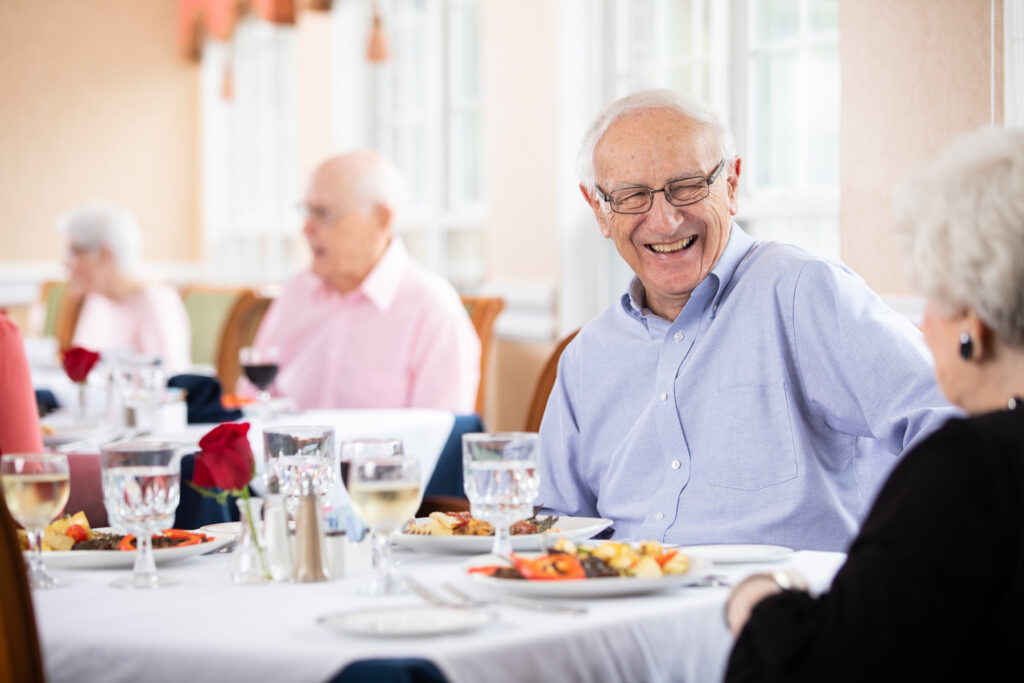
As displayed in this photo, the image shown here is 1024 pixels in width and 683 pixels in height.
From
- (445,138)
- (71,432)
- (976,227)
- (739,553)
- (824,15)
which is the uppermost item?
(824,15)

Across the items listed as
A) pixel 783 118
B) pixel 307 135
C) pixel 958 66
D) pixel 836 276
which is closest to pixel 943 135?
pixel 958 66

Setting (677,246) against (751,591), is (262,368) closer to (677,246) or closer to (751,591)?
(677,246)

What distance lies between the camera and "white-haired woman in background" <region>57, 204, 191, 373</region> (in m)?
4.93

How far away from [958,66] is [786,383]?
81cm

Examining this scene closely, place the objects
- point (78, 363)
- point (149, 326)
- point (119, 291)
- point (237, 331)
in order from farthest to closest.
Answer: point (119, 291) < point (149, 326) < point (237, 331) < point (78, 363)

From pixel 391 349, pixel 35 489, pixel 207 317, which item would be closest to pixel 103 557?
pixel 35 489

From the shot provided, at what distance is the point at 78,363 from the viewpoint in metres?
3.08

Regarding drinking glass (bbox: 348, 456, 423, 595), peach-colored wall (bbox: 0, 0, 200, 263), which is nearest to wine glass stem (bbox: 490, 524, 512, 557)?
drinking glass (bbox: 348, 456, 423, 595)

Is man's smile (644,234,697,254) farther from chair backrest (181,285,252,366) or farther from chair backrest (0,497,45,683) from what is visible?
chair backrest (181,285,252,366)

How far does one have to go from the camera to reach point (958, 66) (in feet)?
7.55

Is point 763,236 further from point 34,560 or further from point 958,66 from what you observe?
point 34,560

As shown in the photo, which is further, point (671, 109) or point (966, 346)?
point (671, 109)

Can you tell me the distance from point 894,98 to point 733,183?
533mm

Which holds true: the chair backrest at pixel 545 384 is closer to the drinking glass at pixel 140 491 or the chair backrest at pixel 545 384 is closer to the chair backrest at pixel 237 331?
the drinking glass at pixel 140 491
